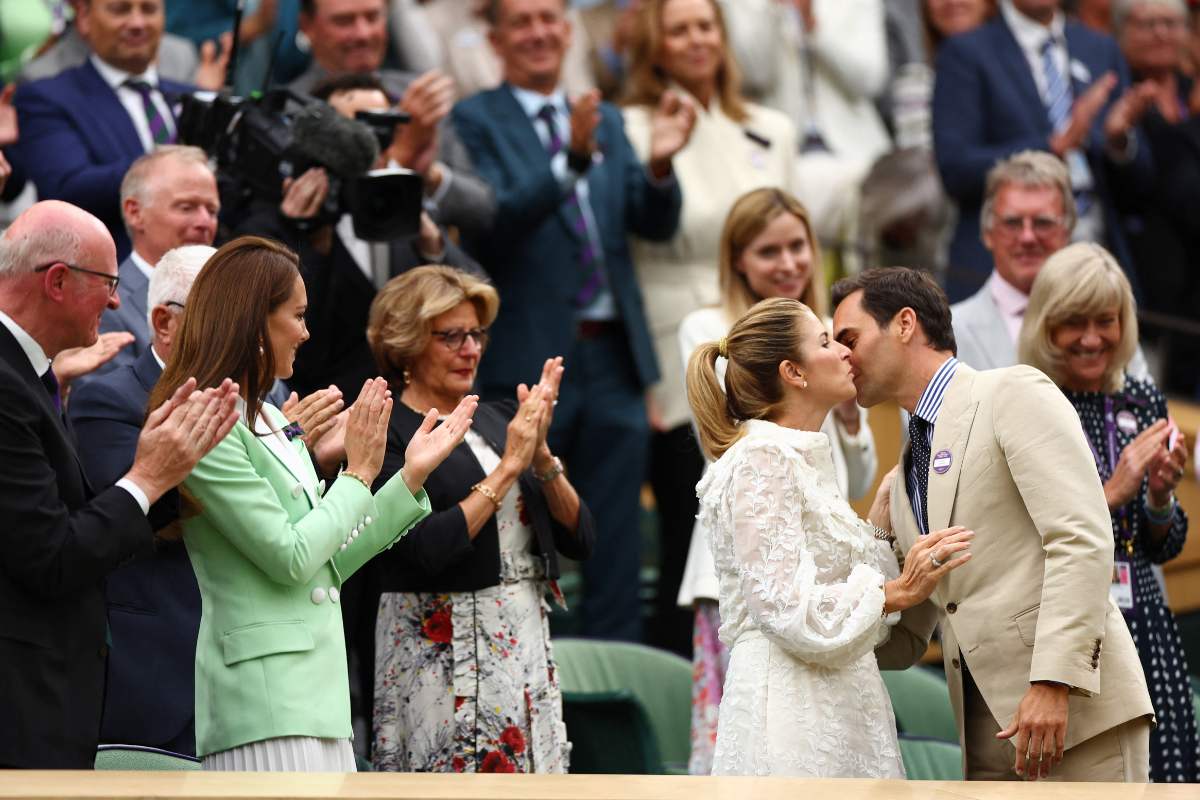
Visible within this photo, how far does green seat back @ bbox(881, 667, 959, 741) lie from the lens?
14.7 feet

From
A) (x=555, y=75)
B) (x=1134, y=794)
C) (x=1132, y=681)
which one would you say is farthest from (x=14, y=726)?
(x=555, y=75)

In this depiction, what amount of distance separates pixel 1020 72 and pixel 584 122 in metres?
1.93

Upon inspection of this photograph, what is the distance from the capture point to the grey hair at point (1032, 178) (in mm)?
4250

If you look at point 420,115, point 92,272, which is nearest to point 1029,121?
point 420,115

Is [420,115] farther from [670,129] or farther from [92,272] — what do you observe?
[92,272]

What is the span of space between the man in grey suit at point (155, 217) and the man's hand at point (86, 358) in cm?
18

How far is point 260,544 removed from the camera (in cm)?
248

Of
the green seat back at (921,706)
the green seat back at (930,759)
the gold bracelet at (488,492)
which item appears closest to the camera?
the gold bracelet at (488,492)

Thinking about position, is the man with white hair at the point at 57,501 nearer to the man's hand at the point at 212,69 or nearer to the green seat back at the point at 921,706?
the man's hand at the point at 212,69

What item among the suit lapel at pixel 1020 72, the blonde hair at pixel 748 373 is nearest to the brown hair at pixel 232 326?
the blonde hair at pixel 748 373

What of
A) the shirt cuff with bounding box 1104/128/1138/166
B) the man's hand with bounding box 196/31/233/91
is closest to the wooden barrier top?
the man's hand with bounding box 196/31/233/91

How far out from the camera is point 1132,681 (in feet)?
9.23

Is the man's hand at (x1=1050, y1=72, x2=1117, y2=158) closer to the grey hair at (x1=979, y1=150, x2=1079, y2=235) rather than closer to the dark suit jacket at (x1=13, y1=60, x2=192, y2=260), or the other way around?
the grey hair at (x1=979, y1=150, x2=1079, y2=235)

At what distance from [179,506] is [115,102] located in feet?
7.20
